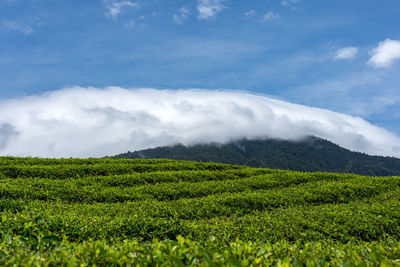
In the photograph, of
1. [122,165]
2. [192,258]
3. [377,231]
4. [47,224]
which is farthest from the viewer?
[122,165]

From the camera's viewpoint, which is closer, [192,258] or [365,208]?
[192,258]

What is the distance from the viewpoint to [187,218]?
1288cm

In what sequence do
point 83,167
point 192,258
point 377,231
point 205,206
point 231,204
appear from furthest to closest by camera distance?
1. point 83,167
2. point 231,204
3. point 205,206
4. point 377,231
5. point 192,258

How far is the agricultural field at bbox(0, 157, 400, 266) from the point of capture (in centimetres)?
454

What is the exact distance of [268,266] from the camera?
13.6 ft

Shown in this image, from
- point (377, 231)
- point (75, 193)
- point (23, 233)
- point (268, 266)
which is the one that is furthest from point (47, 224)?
point (377, 231)

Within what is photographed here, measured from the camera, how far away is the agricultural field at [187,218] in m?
4.54

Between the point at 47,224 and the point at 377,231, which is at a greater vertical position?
the point at 47,224

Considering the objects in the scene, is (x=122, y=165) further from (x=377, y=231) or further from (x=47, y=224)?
(x=377, y=231)

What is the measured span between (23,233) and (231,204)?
1025cm

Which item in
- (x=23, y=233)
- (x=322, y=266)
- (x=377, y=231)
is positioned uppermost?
(x=322, y=266)

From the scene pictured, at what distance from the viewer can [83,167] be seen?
71.0 ft

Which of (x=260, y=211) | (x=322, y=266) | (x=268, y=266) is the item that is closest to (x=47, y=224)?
(x=268, y=266)

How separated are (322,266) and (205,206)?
10162 mm
